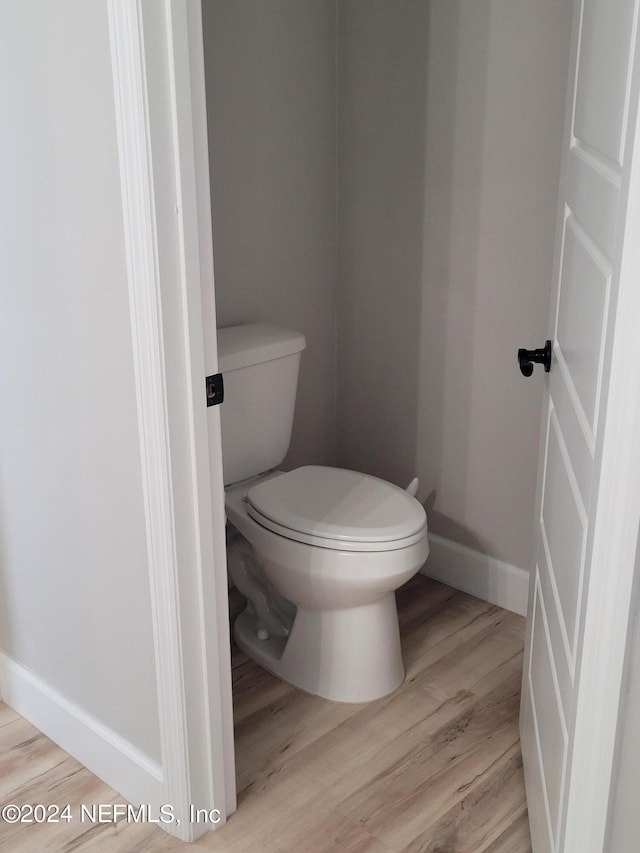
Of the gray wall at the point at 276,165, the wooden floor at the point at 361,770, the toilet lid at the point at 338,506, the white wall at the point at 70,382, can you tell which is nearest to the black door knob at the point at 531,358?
the toilet lid at the point at 338,506

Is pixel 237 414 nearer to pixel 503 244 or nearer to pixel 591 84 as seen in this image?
pixel 503 244

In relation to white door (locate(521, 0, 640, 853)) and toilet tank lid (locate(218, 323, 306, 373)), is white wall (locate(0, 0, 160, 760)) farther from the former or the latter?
white door (locate(521, 0, 640, 853))

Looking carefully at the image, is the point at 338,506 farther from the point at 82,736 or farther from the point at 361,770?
the point at 82,736

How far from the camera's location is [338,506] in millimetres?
2162

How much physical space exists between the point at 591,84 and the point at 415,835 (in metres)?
1.39

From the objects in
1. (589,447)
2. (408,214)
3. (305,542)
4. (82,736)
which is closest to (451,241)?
(408,214)

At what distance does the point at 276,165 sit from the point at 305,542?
105 cm

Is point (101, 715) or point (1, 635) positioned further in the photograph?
point (1, 635)

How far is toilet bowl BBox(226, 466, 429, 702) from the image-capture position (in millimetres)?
2029

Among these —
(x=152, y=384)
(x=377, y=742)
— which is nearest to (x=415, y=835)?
(x=377, y=742)

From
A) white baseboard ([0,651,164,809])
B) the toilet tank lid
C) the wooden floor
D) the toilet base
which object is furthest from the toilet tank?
white baseboard ([0,651,164,809])

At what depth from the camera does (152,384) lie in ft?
4.89

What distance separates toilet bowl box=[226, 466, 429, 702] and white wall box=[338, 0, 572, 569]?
391 mm

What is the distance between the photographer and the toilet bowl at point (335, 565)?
2.03 m
